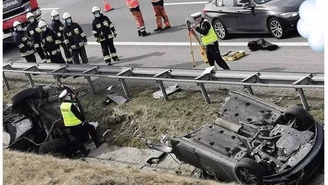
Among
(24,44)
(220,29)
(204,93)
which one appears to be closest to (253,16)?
(220,29)

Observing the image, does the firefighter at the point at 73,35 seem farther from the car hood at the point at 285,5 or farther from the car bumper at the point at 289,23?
the car bumper at the point at 289,23

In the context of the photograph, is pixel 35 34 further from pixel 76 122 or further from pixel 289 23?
pixel 289 23

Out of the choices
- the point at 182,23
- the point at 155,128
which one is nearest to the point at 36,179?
the point at 155,128

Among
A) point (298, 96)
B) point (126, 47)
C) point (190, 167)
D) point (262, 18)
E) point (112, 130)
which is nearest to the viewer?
point (190, 167)

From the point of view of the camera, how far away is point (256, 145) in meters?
9.50

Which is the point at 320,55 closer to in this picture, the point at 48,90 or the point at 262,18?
the point at 262,18

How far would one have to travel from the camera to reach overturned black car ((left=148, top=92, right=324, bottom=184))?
888 centimetres

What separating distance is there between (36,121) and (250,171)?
5662 mm

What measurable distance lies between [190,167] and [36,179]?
8.60 ft

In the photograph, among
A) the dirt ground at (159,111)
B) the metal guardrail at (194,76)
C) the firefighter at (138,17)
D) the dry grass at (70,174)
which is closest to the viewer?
the dry grass at (70,174)

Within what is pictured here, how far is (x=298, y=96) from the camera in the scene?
38.1 ft

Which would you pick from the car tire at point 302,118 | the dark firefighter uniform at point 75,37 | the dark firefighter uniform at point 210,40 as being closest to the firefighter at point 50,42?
the dark firefighter uniform at point 75,37

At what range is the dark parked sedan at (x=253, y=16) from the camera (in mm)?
14938

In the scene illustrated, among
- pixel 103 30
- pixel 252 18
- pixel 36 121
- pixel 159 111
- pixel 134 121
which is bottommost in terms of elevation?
pixel 134 121
